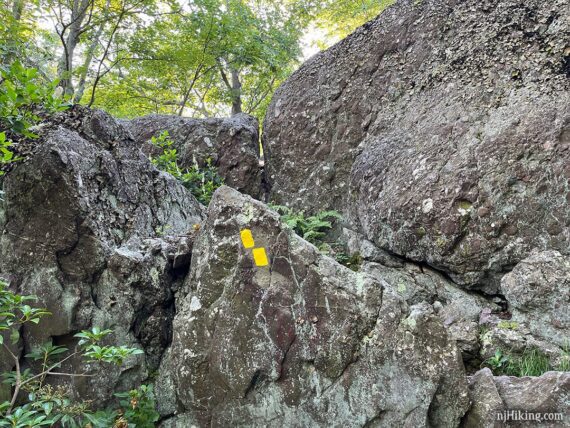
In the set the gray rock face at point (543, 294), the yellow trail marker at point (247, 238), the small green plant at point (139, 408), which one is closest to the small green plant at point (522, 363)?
the gray rock face at point (543, 294)

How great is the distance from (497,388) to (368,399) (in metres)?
1.30

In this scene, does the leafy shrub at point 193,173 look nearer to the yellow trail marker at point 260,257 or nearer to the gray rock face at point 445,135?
the gray rock face at point 445,135

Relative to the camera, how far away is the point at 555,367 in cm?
457

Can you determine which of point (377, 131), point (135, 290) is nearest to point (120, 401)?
point (135, 290)

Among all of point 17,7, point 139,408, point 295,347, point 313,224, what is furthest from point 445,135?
point 17,7

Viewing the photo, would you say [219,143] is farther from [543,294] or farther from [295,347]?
[543,294]

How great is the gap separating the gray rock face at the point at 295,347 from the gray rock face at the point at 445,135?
231 centimetres

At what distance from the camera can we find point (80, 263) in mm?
5066

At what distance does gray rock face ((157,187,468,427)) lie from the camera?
4.02m

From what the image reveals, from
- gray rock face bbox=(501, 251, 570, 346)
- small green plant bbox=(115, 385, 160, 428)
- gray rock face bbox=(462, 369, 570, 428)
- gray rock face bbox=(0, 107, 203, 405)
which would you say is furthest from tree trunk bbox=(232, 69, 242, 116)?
gray rock face bbox=(462, 369, 570, 428)

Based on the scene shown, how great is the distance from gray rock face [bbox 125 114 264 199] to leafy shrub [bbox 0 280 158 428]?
613 centimetres

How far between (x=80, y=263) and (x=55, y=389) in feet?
4.80

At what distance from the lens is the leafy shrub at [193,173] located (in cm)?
919

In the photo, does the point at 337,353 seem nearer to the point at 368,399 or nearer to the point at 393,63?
the point at 368,399
